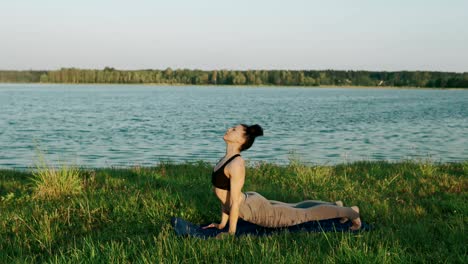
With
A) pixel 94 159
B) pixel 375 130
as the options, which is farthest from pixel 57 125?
pixel 375 130

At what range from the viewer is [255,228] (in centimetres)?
771

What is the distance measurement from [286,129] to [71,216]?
1248 inches

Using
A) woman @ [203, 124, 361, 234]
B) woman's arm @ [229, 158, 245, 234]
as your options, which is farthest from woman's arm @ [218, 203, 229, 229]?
woman's arm @ [229, 158, 245, 234]

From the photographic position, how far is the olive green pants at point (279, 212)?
758 centimetres

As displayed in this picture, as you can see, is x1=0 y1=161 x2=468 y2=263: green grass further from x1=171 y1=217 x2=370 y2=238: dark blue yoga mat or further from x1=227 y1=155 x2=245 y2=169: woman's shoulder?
x1=227 y1=155 x2=245 y2=169: woman's shoulder

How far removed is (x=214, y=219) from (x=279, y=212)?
1.34 metres

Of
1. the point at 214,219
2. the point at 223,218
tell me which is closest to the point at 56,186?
the point at 214,219

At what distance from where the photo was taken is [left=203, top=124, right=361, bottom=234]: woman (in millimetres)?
7113

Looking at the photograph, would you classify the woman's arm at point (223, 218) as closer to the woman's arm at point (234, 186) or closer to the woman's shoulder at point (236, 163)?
the woman's arm at point (234, 186)

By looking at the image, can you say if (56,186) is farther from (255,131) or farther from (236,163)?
(255,131)

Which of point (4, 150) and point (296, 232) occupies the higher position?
point (296, 232)

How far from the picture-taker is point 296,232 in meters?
7.29

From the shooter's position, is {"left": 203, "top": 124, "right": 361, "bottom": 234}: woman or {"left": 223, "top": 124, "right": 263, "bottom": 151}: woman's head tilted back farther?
{"left": 223, "top": 124, "right": 263, "bottom": 151}: woman's head tilted back

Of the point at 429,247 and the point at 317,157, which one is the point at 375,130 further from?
the point at 429,247
